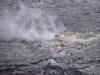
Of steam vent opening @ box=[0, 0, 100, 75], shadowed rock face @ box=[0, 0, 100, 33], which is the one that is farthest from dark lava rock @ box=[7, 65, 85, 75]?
shadowed rock face @ box=[0, 0, 100, 33]

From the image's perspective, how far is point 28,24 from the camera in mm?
9609

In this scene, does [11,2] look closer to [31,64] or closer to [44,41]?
[44,41]

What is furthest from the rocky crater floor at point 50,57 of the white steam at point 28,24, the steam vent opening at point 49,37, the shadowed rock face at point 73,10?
the shadowed rock face at point 73,10

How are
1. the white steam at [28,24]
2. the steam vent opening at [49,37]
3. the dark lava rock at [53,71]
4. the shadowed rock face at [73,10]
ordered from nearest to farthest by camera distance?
the dark lava rock at [53,71] < the steam vent opening at [49,37] < the white steam at [28,24] < the shadowed rock face at [73,10]

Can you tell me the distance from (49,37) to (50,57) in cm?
136

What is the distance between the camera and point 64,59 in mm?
8172

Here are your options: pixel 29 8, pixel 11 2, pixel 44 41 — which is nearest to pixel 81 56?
Answer: pixel 44 41

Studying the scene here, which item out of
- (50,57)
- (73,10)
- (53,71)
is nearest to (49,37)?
(50,57)

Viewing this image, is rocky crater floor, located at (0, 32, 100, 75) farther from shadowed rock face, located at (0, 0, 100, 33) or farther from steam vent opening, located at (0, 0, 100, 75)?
shadowed rock face, located at (0, 0, 100, 33)

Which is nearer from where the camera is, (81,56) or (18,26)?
(81,56)

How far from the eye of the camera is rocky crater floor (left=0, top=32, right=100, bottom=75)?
7.78m

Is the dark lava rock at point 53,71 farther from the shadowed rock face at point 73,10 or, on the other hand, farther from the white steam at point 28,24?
the shadowed rock face at point 73,10

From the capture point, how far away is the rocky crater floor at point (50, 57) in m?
7.78

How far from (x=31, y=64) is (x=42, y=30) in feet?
7.78
